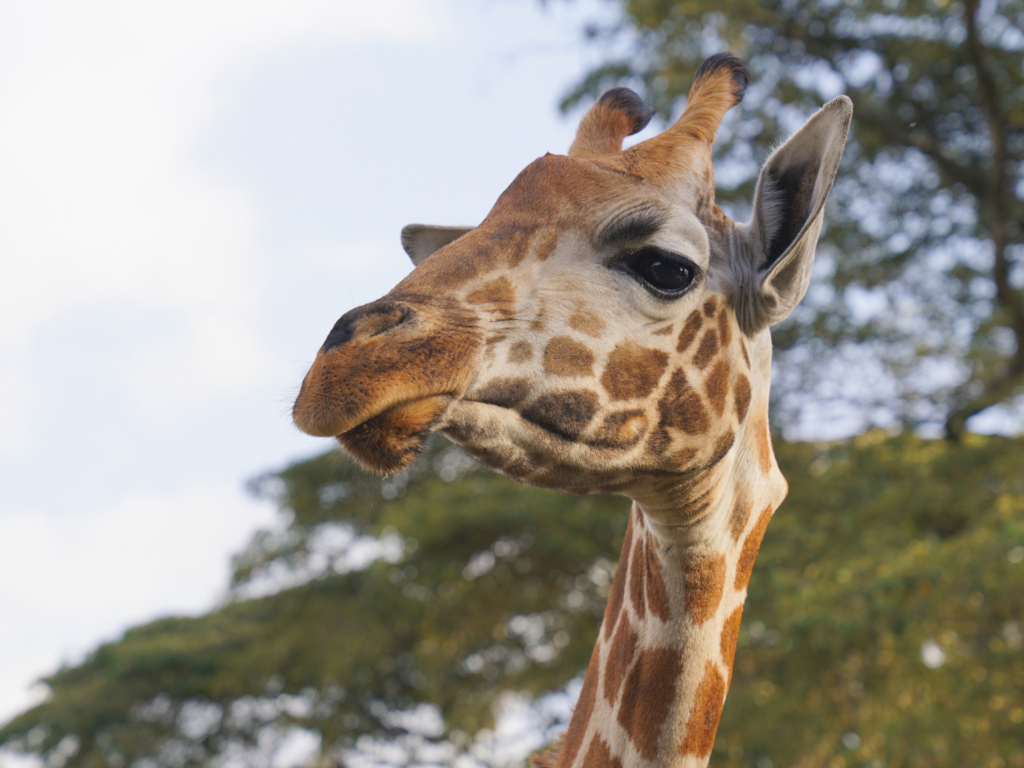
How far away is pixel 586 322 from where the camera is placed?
7.25ft

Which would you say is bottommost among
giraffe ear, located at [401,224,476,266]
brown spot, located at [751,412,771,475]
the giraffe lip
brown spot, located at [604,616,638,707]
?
brown spot, located at [604,616,638,707]

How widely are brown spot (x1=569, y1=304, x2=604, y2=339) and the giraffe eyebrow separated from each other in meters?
0.20

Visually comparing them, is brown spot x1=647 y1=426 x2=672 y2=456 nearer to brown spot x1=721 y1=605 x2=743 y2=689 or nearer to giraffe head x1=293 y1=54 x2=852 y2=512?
giraffe head x1=293 y1=54 x2=852 y2=512

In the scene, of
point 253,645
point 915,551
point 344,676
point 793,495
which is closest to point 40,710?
point 253,645

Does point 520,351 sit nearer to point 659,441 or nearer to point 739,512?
point 659,441

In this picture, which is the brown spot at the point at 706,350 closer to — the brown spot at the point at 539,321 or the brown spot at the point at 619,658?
the brown spot at the point at 539,321

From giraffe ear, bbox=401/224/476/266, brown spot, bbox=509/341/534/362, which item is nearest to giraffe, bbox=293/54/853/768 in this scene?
brown spot, bbox=509/341/534/362

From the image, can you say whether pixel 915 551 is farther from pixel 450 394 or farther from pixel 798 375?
pixel 450 394

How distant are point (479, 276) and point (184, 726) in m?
17.6

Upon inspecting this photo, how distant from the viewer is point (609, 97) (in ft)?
Answer: 10.1

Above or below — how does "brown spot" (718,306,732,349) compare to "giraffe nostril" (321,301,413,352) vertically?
below

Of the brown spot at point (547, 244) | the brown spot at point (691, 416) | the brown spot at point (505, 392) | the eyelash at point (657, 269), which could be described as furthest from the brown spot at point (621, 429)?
the brown spot at point (547, 244)

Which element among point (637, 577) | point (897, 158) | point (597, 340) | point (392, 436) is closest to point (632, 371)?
point (597, 340)

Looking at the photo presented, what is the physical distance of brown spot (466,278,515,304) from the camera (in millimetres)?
2098
